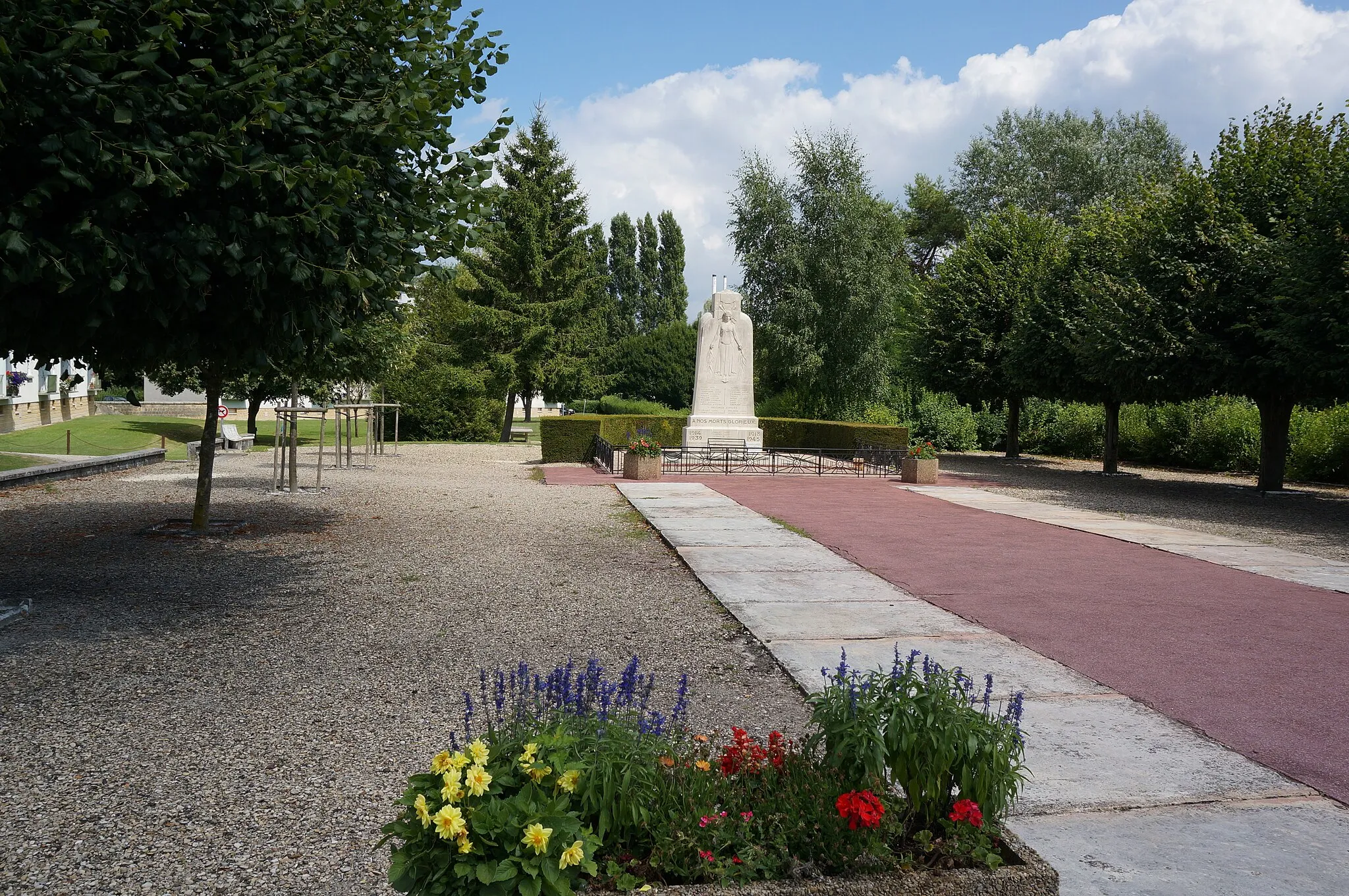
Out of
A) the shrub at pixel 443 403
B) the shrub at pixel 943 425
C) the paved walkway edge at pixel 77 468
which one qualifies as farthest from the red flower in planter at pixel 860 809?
the shrub at pixel 443 403

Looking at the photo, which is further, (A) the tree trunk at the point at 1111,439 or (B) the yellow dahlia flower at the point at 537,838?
(A) the tree trunk at the point at 1111,439

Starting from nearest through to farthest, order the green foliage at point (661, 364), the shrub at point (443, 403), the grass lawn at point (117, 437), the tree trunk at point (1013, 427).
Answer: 1. the grass lawn at point (117, 437)
2. the tree trunk at point (1013, 427)
3. the shrub at point (443, 403)
4. the green foliage at point (661, 364)

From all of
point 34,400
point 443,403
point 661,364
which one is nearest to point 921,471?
point 443,403

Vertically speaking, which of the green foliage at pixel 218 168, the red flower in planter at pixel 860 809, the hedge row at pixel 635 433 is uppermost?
the green foliage at pixel 218 168

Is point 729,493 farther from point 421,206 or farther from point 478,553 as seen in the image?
point 421,206

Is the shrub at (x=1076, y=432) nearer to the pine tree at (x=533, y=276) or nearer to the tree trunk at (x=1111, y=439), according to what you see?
the tree trunk at (x=1111, y=439)

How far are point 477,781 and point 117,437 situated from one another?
104 feet

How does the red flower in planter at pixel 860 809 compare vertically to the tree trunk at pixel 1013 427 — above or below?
below

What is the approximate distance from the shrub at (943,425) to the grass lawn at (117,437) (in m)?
20.9

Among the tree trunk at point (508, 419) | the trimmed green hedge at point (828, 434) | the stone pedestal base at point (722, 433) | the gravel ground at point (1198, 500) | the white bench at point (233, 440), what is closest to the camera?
the gravel ground at point (1198, 500)

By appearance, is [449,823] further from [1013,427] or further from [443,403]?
[443,403]

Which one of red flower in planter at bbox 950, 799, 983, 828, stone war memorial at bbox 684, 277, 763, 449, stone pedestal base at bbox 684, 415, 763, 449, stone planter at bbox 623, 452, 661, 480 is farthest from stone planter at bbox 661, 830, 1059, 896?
stone war memorial at bbox 684, 277, 763, 449

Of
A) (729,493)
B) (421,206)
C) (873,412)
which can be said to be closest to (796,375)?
(873,412)

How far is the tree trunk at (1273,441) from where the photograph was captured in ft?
63.3
